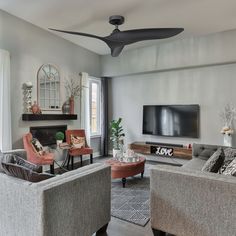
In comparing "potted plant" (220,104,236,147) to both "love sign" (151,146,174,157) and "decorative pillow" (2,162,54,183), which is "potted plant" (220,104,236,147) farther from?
"decorative pillow" (2,162,54,183)

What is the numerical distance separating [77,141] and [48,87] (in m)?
1.42

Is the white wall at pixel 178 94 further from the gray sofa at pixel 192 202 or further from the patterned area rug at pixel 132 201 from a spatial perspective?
the gray sofa at pixel 192 202

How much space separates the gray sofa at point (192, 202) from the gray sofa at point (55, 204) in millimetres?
594

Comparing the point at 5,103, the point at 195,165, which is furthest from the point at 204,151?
the point at 5,103

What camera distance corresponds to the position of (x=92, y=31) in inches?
174

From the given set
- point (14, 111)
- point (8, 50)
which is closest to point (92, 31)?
point (8, 50)

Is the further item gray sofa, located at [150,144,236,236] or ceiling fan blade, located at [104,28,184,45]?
ceiling fan blade, located at [104,28,184,45]

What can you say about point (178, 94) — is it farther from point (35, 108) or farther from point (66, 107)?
point (35, 108)

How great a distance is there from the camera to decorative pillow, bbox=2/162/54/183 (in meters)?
1.79

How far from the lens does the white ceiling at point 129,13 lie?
332 centimetres

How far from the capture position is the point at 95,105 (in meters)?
6.24

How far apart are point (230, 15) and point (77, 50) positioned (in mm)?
3564

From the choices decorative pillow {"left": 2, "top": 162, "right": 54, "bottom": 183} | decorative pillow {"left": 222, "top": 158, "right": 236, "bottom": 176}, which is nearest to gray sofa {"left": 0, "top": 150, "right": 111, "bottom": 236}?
decorative pillow {"left": 2, "top": 162, "right": 54, "bottom": 183}

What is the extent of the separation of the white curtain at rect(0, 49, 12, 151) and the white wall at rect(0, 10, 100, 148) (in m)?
0.17
